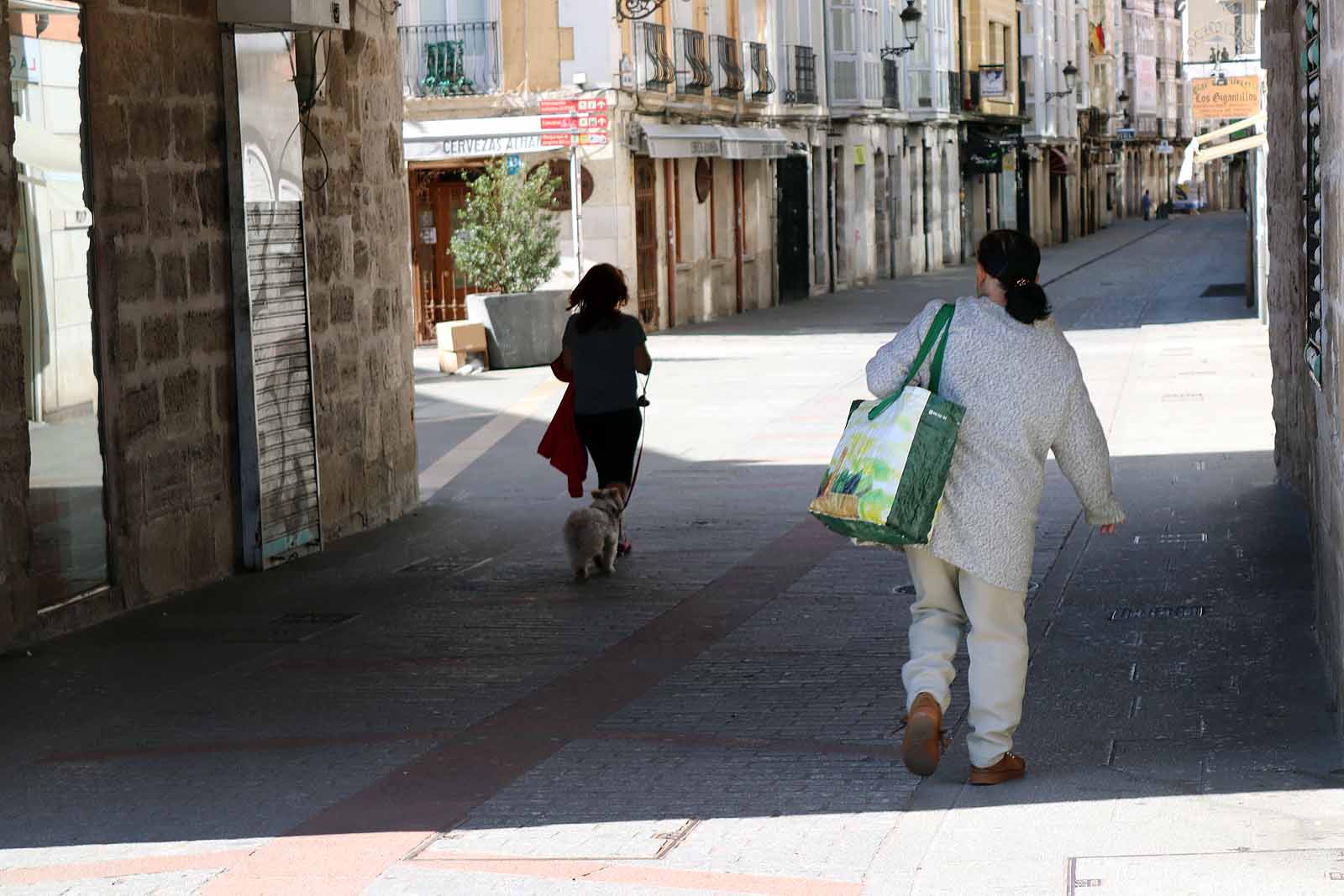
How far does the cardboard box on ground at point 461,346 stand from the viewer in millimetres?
23625

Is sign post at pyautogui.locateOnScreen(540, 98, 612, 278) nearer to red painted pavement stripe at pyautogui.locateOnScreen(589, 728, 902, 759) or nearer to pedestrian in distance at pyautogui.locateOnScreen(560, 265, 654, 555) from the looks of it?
pedestrian in distance at pyautogui.locateOnScreen(560, 265, 654, 555)

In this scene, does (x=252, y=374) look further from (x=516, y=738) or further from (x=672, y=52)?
(x=672, y=52)

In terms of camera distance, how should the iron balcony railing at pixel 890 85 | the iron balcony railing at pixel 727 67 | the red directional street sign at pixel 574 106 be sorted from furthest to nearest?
1. the iron balcony railing at pixel 890 85
2. the iron balcony railing at pixel 727 67
3. the red directional street sign at pixel 574 106

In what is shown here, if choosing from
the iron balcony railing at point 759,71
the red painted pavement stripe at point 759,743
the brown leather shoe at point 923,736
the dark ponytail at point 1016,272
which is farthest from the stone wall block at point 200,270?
the iron balcony railing at point 759,71

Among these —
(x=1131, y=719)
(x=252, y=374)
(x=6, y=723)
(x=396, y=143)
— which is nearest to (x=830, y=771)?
(x=1131, y=719)

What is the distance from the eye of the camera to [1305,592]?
29.3ft

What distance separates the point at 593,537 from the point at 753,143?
2431cm

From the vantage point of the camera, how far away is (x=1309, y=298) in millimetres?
7555

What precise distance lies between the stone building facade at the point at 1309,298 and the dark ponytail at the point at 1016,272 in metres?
0.83

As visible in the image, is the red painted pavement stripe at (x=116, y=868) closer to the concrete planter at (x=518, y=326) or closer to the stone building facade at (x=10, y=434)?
the stone building facade at (x=10, y=434)

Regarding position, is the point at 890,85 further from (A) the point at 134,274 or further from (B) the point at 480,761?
(B) the point at 480,761

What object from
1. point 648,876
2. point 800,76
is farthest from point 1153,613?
point 800,76

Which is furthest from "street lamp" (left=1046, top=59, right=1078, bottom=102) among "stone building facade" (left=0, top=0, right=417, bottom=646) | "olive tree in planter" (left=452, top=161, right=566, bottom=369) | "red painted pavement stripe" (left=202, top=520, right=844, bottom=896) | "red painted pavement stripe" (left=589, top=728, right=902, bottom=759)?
"red painted pavement stripe" (left=589, top=728, right=902, bottom=759)

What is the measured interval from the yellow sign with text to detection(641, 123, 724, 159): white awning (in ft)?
25.1
